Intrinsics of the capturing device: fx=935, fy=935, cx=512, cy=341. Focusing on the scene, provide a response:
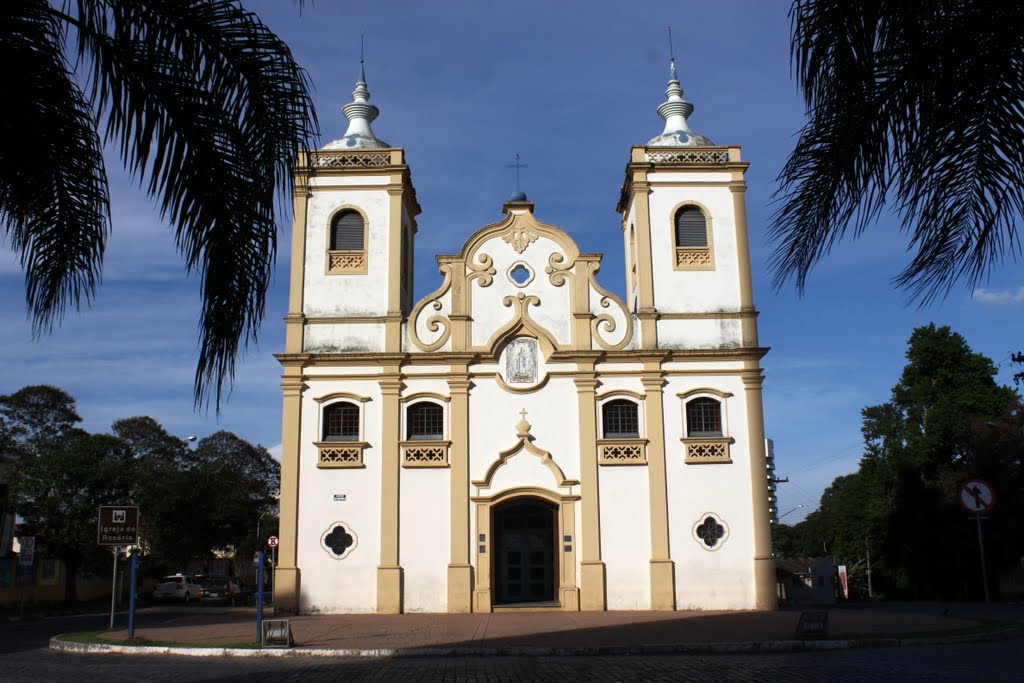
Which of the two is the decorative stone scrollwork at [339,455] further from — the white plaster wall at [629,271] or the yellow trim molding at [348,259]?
the white plaster wall at [629,271]

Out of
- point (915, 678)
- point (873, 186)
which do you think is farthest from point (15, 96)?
point (915, 678)

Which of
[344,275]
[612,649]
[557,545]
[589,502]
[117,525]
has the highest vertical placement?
[344,275]

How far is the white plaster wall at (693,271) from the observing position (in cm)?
2528

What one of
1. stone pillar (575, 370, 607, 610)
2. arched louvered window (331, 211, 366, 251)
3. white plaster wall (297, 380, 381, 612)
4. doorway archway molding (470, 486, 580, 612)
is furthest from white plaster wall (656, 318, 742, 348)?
arched louvered window (331, 211, 366, 251)

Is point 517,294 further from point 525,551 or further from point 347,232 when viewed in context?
point 525,551

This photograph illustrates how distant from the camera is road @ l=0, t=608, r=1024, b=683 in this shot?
1077 centimetres

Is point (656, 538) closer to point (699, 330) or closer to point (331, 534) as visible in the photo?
point (699, 330)

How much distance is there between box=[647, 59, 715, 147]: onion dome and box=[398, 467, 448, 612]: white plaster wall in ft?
38.1

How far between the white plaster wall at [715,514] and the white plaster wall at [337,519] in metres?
7.56

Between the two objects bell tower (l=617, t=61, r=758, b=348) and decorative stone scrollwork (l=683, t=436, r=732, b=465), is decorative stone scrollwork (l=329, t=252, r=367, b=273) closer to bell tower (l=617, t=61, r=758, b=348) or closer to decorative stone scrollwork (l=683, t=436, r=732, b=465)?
bell tower (l=617, t=61, r=758, b=348)

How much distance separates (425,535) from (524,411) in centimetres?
404

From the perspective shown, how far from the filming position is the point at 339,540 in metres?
23.7

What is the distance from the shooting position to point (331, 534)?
23.7 m

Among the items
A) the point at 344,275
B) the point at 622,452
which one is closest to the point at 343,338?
the point at 344,275
